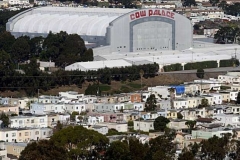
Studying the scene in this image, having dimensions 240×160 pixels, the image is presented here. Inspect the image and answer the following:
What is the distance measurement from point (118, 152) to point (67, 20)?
872 inches

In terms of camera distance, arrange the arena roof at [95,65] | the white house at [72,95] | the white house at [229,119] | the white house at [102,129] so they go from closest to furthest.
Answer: the white house at [102,129], the white house at [229,119], the white house at [72,95], the arena roof at [95,65]

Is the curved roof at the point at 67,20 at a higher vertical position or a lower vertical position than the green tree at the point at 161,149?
higher

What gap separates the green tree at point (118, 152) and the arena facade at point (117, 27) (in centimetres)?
1739

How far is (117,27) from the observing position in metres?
37.2

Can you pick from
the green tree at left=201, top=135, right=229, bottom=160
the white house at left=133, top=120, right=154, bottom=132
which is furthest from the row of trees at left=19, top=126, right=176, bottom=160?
the white house at left=133, top=120, right=154, bottom=132

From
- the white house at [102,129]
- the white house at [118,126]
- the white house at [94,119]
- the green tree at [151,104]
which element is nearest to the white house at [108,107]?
the green tree at [151,104]

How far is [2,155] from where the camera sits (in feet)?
68.1

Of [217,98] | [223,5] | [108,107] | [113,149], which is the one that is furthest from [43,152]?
[223,5]

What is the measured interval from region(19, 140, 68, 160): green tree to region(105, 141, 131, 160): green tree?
2.60 feet

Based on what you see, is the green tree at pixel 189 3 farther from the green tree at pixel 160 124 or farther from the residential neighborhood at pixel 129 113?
the green tree at pixel 160 124

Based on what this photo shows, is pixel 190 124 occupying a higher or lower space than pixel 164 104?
higher

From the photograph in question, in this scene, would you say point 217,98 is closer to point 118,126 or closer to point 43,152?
point 118,126

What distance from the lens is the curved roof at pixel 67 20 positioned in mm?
39500

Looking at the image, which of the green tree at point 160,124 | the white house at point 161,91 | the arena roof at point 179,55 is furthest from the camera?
the arena roof at point 179,55
